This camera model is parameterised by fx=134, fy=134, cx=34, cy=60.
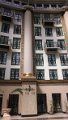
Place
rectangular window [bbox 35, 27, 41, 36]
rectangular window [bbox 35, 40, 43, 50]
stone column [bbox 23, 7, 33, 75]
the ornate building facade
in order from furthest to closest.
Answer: rectangular window [bbox 35, 27, 41, 36] → rectangular window [bbox 35, 40, 43, 50] → stone column [bbox 23, 7, 33, 75] → the ornate building facade

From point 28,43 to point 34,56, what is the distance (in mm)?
2151

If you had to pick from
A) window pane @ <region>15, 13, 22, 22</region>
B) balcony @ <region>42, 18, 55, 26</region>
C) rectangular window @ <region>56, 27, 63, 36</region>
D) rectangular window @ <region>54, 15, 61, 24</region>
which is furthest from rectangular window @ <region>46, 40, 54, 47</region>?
window pane @ <region>15, 13, 22, 22</region>

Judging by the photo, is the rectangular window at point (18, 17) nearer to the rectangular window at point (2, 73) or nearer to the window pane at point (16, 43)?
the window pane at point (16, 43)

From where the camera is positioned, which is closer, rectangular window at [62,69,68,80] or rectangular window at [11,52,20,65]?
rectangular window at [62,69,68,80]

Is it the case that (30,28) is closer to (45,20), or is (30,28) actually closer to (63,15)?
(45,20)

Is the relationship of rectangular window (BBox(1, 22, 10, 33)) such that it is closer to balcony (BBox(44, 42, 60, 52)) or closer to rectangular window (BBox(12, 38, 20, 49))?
rectangular window (BBox(12, 38, 20, 49))

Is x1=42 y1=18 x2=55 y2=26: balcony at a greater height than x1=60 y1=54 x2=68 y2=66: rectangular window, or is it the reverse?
x1=42 y1=18 x2=55 y2=26: balcony

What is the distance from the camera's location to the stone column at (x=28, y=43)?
1838 cm

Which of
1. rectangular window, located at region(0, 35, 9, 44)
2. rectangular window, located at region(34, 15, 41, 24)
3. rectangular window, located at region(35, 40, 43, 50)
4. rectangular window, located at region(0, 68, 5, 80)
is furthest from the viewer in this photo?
rectangular window, located at region(34, 15, 41, 24)

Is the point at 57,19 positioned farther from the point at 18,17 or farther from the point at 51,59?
the point at 51,59

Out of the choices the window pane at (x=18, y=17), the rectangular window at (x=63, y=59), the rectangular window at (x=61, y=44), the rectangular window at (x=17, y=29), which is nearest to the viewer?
the rectangular window at (x=63, y=59)

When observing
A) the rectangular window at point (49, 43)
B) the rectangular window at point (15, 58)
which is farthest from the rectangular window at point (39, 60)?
the rectangular window at point (15, 58)

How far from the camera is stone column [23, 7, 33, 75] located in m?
18.4

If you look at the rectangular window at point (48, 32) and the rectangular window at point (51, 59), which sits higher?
the rectangular window at point (48, 32)
